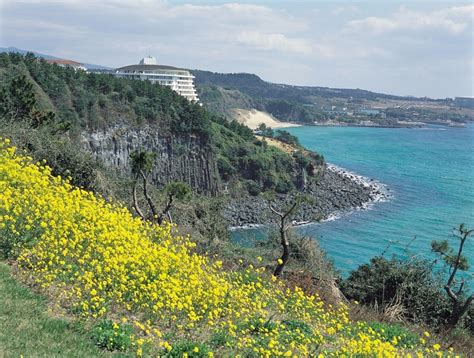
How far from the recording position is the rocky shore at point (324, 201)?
6378 cm

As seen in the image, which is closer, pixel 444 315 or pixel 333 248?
pixel 444 315

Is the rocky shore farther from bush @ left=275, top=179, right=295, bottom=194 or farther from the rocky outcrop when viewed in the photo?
the rocky outcrop

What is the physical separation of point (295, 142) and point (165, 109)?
41215 mm

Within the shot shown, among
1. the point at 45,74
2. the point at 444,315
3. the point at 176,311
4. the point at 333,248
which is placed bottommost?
the point at 333,248

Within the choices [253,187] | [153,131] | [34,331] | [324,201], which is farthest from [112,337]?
[253,187]

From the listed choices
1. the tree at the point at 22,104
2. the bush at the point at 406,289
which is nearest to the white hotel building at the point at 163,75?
the tree at the point at 22,104

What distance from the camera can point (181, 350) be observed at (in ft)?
21.0

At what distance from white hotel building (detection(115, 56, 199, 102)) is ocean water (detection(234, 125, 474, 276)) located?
3848 cm

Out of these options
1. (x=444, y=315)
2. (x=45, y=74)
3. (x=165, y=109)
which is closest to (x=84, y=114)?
(x=45, y=74)

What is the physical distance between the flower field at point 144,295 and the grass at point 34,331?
280 millimetres

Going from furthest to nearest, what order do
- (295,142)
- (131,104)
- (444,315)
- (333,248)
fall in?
(295,142), (131,104), (333,248), (444,315)

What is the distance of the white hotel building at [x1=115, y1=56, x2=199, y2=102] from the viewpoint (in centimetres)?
12212

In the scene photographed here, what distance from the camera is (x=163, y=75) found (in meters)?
123

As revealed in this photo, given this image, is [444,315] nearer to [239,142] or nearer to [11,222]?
[11,222]
